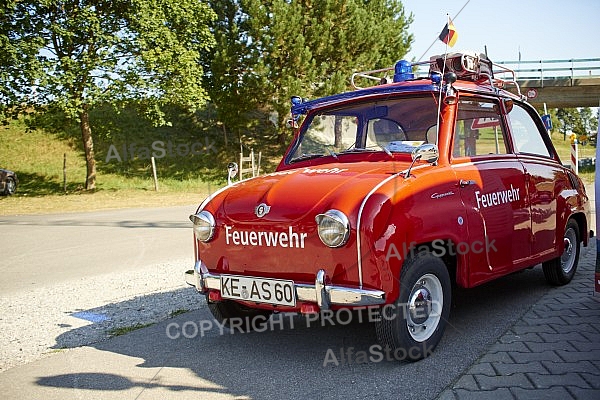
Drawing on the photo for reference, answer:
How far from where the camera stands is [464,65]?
17.0 ft

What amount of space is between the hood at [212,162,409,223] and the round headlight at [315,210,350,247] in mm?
64

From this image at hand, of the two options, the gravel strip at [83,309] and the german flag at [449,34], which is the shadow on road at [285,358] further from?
the german flag at [449,34]

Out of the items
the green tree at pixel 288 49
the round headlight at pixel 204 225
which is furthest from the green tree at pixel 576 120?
the round headlight at pixel 204 225

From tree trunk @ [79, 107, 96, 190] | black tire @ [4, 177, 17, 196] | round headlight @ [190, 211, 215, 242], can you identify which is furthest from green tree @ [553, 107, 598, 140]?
round headlight @ [190, 211, 215, 242]

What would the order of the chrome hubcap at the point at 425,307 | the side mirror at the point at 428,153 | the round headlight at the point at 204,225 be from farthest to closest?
the round headlight at the point at 204,225, the side mirror at the point at 428,153, the chrome hubcap at the point at 425,307

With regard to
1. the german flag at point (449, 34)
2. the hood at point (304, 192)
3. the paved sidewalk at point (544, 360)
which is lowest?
the paved sidewalk at point (544, 360)

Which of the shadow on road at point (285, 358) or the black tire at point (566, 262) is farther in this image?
the black tire at point (566, 262)

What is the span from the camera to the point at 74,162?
29.3m

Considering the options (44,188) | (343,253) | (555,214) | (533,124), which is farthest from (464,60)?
(44,188)

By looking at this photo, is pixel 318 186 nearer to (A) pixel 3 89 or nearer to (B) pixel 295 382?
(B) pixel 295 382

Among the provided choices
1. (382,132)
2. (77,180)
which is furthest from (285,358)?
(77,180)

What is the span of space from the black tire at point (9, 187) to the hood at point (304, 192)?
21.5 meters

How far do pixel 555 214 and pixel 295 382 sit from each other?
3415 mm

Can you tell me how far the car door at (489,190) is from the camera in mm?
4434
